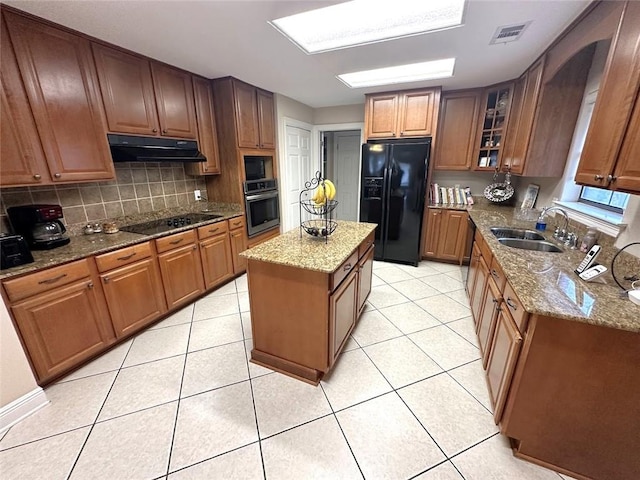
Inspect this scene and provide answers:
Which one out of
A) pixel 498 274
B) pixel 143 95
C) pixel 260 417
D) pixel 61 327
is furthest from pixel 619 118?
pixel 61 327

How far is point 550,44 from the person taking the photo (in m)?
2.03

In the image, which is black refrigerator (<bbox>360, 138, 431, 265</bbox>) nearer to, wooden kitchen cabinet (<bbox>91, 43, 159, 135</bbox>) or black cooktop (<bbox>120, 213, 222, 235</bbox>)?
black cooktop (<bbox>120, 213, 222, 235</bbox>)

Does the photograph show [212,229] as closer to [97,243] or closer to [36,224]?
[97,243]

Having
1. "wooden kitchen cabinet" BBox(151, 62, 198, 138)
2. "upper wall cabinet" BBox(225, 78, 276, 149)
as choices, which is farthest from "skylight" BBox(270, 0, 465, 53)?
"wooden kitchen cabinet" BBox(151, 62, 198, 138)

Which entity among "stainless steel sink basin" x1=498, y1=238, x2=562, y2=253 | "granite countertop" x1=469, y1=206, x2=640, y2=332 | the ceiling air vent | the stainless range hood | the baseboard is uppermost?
the ceiling air vent

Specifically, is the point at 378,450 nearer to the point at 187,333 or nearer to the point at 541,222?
the point at 187,333

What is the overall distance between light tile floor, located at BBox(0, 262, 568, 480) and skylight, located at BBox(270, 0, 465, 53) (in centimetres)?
236

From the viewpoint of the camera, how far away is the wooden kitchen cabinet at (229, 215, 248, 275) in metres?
3.08

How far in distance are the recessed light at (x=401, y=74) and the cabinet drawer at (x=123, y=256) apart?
2.58 metres

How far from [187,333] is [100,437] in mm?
907

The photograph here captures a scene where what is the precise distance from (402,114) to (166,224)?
124 inches

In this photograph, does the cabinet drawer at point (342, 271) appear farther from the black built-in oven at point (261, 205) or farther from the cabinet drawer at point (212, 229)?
the black built-in oven at point (261, 205)

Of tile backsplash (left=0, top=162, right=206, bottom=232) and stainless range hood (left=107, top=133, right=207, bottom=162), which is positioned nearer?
tile backsplash (left=0, top=162, right=206, bottom=232)

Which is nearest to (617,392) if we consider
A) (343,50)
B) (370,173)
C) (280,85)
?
(343,50)
